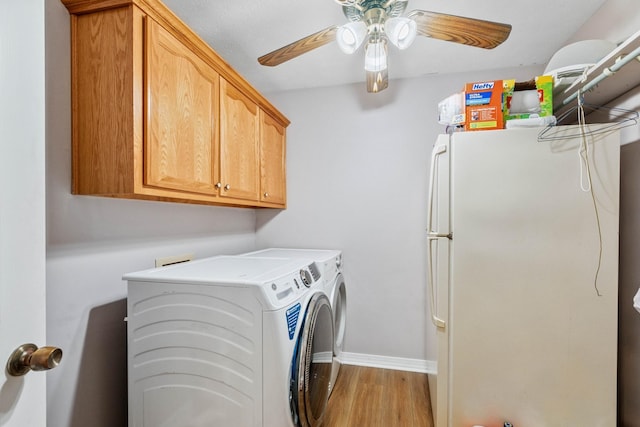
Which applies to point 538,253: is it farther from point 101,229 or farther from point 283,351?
point 101,229

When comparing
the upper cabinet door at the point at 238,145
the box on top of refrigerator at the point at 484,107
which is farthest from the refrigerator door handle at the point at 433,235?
the upper cabinet door at the point at 238,145

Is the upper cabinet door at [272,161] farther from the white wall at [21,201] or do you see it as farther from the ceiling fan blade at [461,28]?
the white wall at [21,201]

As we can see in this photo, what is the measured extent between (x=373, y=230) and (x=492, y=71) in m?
1.54

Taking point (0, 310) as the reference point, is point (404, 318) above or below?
below

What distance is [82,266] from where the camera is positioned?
1.20 m

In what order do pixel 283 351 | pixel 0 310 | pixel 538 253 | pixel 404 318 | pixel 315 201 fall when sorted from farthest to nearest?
1. pixel 315 201
2. pixel 404 318
3. pixel 538 253
4. pixel 283 351
5. pixel 0 310

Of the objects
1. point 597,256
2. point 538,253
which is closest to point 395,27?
point 538,253

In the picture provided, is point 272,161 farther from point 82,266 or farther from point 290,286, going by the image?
point 82,266

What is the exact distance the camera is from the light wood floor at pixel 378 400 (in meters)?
1.74

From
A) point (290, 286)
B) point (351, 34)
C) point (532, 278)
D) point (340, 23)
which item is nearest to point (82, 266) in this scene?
point (290, 286)

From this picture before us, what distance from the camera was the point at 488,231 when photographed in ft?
4.46

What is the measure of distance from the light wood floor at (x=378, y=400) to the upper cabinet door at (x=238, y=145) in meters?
1.53

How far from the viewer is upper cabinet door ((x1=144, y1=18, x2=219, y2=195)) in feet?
3.77

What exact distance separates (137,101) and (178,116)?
0.21 meters
